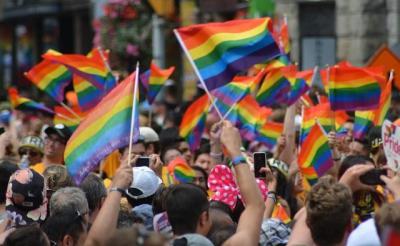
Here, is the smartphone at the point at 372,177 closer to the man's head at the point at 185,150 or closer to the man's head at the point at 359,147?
the man's head at the point at 359,147

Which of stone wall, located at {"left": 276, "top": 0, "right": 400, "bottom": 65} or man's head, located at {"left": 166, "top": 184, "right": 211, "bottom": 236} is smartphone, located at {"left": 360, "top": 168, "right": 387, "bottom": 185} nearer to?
man's head, located at {"left": 166, "top": 184, "right": 211, "bottom": 236}

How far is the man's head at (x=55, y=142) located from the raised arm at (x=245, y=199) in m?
4.04

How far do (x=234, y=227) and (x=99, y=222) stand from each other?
1.00m

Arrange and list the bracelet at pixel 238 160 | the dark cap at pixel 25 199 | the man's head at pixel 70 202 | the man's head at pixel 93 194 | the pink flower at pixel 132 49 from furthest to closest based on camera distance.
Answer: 1. the pink flower at pixel 132 49
2. the man's head at pixel 93 194
3. the dark cap at pixel 25 199
4. the man's head at pixel 70 202
5. the bracelet at pixel 238 160

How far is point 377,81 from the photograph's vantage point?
11.8 meters

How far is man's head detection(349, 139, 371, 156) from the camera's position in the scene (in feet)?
36.5

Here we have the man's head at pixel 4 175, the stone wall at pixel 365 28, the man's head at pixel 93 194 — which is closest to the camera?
the man's head at pixel 93 194

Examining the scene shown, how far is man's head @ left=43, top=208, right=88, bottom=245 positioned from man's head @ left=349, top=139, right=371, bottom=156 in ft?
13.4

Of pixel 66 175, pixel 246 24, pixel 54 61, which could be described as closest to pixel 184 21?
pixel 54 61

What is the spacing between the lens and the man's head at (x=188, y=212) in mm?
6812

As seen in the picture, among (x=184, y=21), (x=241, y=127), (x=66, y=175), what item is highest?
(x=66, y=175)

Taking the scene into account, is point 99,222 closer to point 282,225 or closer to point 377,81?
point 282,225

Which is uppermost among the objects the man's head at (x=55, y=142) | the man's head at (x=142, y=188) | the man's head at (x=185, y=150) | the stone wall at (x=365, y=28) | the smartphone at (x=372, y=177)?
the smartphone at (x=372, y=177)

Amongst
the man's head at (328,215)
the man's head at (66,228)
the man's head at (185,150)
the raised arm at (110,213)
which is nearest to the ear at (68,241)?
the man's head at (66,228)
